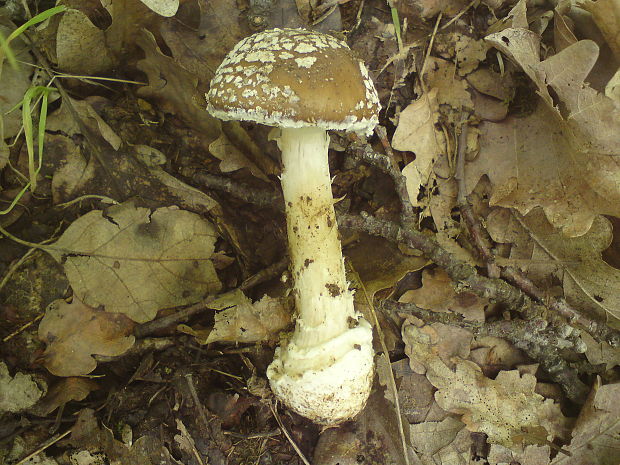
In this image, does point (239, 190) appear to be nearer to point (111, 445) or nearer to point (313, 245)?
point (313, 245)

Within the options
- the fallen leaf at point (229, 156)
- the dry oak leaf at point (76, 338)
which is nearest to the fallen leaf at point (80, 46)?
the fallen leaf at point (229, 156)

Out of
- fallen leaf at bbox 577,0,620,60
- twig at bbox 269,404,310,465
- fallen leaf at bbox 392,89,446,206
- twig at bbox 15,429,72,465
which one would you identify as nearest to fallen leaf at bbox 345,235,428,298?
fallen leaf at bbox 392,89,446,206

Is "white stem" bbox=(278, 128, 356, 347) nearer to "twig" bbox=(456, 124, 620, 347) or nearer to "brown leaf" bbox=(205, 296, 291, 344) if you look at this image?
"brown leaf" bbox=(205, 296, 291, 344)

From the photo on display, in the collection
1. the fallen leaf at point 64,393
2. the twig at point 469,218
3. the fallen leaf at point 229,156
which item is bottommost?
the fallen leaf at point 64,393

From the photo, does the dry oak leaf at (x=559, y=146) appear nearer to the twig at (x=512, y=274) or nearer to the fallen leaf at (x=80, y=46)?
the twig at (x=512, y=274)

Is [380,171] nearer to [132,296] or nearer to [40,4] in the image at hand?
[132,296]

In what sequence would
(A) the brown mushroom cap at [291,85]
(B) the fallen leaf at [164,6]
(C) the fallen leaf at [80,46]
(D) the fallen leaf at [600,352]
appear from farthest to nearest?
1. (D) the fallen leaf at [600,352]
2. (C) the fallen leaf at [80,46]
3. (B) the fallen leaf at [164,6]
4. (A) the brown mushroom cap at [291,85]
